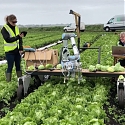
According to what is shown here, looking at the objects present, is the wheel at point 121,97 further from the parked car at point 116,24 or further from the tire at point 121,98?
the parked car at point 116,24

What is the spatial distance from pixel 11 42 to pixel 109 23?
112ft

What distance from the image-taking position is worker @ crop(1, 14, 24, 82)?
8.32 m

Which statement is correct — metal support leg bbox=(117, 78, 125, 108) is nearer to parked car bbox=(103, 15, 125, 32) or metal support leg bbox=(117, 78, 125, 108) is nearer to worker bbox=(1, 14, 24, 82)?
worker bbox=(1, 14, 24, 82)

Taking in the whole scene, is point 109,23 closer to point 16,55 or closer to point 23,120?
point 16,55

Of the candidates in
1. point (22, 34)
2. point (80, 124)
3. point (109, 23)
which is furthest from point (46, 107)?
point (109, 23)

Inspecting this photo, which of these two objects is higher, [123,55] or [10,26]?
[10,26]

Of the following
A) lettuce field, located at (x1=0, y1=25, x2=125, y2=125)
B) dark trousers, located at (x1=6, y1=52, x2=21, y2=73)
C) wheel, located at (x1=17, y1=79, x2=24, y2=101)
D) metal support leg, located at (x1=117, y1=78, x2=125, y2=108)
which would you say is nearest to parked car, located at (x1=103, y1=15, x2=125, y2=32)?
lettuce field, located at (x1=0, y1=25, x2=125, y2=125)

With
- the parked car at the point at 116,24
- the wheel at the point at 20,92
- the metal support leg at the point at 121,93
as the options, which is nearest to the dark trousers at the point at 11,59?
the wheel at the point at 20,92

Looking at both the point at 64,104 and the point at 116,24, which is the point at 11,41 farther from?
the point at 116,24

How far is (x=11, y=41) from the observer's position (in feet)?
27.4

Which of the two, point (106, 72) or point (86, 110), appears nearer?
point (86, 110)

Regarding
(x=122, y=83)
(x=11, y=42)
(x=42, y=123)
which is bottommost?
(x=42, y=123)

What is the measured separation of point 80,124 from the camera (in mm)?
5371

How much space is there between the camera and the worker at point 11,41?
832cm
